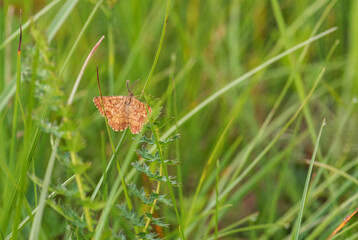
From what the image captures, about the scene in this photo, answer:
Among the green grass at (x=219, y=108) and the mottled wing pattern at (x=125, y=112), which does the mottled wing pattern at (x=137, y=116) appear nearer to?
the mottled wing pattern at (x=125, y=112)

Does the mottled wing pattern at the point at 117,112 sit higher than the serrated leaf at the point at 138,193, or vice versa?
the mottled wing pattern at the point at 117,112

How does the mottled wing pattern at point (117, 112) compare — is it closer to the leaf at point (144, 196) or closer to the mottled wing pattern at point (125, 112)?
the mottled wing pattern at point (125, 112)

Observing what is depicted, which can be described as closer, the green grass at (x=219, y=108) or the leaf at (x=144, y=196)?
the leaf at (x=144, y=196)

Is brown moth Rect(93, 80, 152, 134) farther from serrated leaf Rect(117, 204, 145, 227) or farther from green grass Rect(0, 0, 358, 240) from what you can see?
green grass Rect(0, 0, 358, 240)

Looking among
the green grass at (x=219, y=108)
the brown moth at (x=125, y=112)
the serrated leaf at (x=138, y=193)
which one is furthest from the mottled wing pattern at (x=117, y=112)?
the green grass at (x=219, y=108)

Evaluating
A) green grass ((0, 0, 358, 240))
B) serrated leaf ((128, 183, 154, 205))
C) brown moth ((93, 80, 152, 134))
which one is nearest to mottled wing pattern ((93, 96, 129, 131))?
brown moth ((93, 80, 152, 134))

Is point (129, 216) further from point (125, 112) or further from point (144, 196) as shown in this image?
point (125, 112)

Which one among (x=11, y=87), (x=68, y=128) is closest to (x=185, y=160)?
(x=11, y=87)
